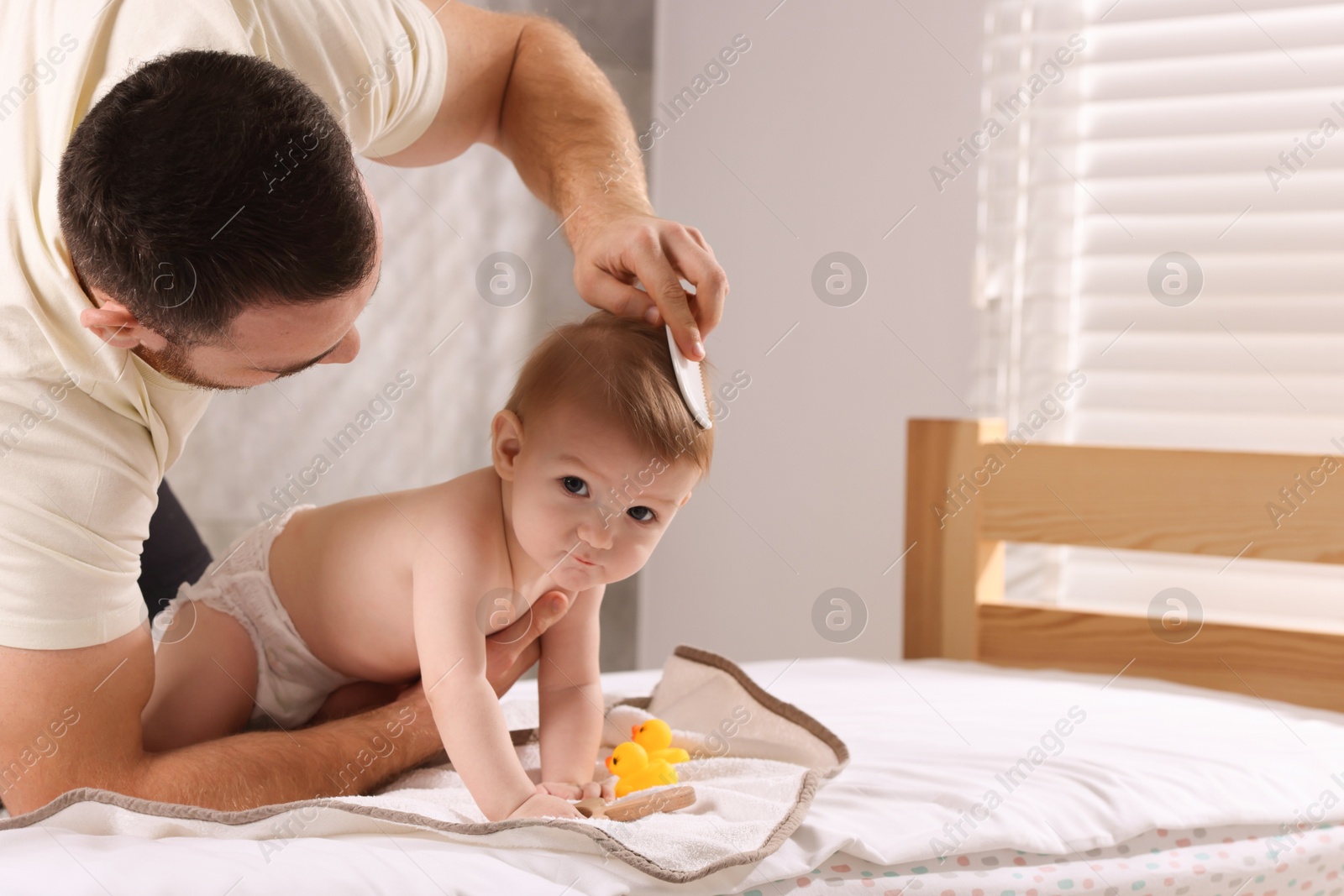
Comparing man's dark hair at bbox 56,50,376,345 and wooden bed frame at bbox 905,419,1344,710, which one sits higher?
man's dark hair at bbox 56,50,376,345

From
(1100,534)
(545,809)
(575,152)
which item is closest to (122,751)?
(545,809)

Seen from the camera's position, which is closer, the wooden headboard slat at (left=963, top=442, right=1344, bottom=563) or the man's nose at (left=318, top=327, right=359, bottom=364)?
the man's nose at (left=318, top=327, right=359, bottom=364)

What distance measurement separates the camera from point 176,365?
0.82 meters

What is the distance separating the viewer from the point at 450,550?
0.88 metres

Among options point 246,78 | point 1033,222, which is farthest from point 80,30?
point 1033,222

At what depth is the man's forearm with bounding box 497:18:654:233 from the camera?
40.6 inches

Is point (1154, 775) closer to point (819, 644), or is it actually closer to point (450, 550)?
point (450, 550)

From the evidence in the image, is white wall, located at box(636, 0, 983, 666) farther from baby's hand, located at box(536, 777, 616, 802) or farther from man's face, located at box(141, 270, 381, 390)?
man's face, located at box(141, 270, 381, 390)

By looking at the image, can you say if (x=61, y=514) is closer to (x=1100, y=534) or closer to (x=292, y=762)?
(x=292, y=762)

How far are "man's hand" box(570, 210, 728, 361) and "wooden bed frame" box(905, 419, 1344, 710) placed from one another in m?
0.86

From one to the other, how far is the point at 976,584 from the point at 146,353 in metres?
1.19

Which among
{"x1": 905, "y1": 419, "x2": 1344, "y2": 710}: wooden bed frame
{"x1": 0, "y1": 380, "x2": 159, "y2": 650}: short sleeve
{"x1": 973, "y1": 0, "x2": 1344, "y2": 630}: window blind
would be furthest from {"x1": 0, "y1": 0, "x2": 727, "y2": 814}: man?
{"x1": 973, "y1": 0, "x2": 1344, "y2": 630}: window blind

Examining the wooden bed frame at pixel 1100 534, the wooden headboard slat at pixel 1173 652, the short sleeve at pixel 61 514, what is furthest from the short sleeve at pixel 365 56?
the wooden headboard slat at pixel 1173 652

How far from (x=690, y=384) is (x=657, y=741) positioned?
1.19ft
